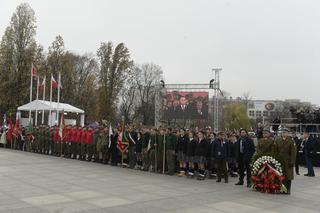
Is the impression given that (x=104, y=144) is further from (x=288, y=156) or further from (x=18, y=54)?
(x=18, y=54)

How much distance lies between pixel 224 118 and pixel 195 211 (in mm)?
71212

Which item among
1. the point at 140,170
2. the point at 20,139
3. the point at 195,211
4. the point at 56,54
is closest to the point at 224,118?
the point at 56,54

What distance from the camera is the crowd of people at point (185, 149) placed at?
40.5ft

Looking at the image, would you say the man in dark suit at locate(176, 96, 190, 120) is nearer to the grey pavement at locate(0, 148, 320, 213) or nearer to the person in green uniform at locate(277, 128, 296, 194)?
the grey pavement at locate(0, 148, 320, 213)

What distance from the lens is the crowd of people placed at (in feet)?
40.5

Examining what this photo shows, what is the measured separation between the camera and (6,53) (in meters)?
44.0

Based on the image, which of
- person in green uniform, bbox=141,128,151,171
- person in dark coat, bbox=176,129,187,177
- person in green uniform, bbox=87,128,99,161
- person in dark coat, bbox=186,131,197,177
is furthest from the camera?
person in green uniform, bbox=87,128,99,161

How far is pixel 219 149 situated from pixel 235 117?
66.7 metres

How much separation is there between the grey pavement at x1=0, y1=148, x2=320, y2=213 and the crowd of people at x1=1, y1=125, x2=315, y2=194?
0.77 metres

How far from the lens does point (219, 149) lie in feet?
45.2

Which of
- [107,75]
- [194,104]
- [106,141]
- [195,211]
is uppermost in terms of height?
[107,75]

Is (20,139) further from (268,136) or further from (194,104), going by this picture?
(268,136)

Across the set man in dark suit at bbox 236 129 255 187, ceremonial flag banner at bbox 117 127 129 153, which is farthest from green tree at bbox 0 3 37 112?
man in dark suit at bbox 236 129 255 187

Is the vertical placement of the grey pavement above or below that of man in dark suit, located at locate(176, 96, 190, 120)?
below
